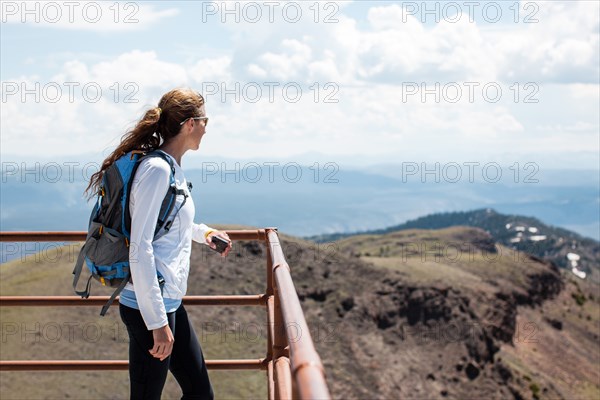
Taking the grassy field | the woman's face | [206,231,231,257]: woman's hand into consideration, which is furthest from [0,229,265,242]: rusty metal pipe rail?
the grassy field

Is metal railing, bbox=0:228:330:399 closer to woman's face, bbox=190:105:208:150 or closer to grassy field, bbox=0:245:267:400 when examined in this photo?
woman's face, bbox=190:105:208:150

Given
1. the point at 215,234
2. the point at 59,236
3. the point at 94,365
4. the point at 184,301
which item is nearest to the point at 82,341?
the point at 59,236

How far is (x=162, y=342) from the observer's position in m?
3.51

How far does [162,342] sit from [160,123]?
1.14 meters

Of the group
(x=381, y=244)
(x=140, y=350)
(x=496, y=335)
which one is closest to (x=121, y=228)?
(x=140, y=350)

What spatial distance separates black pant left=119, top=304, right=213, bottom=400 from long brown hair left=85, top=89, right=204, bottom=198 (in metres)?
0.78

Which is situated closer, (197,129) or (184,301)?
(197,129)

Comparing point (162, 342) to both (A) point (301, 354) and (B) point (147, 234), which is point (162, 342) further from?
(A) point (301, 354)

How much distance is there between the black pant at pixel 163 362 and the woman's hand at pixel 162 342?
0.10 metres

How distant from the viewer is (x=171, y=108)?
3.76 metres

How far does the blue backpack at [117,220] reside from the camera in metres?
3.49

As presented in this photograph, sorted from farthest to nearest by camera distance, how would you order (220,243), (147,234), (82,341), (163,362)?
1. (82,341)
2. (220,243)
3. (163,362)
4. (147,234)

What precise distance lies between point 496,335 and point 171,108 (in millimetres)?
45141

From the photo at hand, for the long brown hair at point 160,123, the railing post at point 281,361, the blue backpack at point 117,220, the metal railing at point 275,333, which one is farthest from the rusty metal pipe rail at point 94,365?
the long brown hair at point 160,123
